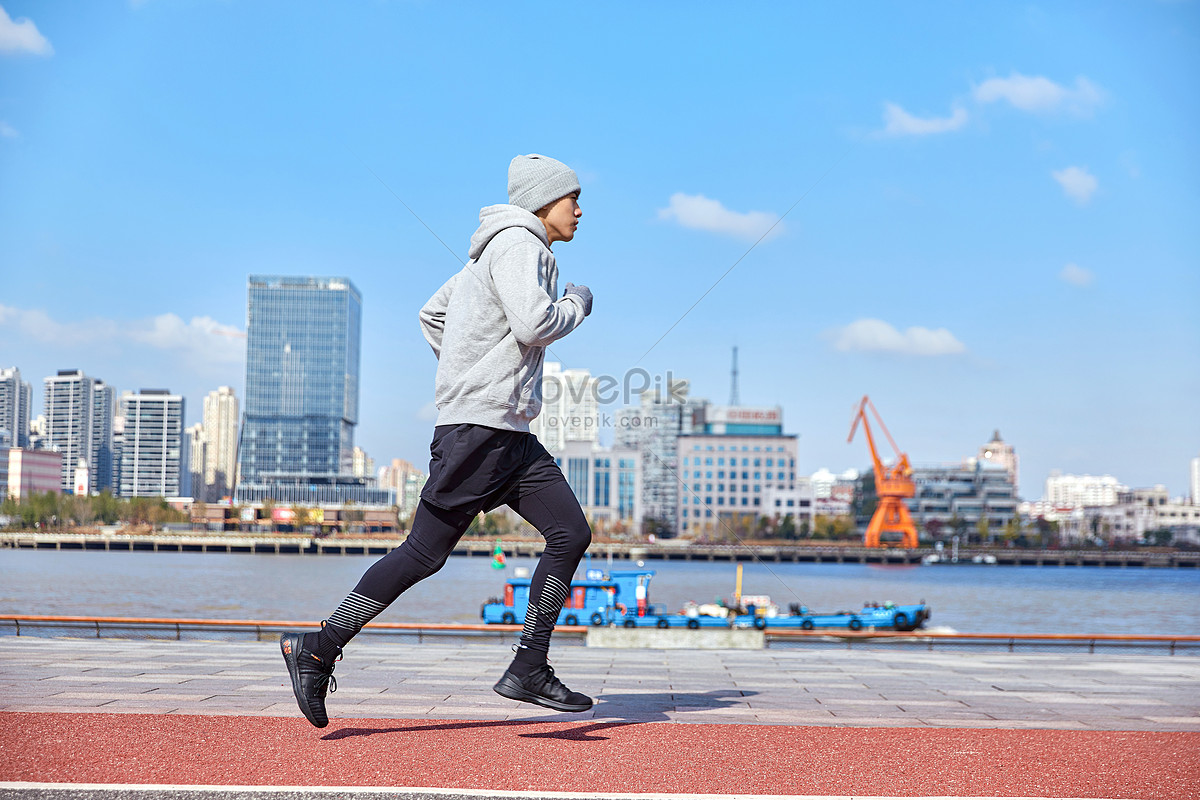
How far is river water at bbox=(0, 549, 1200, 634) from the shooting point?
32.1 metres

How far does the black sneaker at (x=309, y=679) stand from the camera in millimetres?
2773

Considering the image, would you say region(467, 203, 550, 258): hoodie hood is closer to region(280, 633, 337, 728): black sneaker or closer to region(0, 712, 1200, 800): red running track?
region(280, 633, 337, 728): black sneaker

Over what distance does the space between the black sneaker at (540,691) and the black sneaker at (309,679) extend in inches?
18.9

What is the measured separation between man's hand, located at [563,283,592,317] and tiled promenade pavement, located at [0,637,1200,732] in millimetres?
1295

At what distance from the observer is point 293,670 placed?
9.37 feet

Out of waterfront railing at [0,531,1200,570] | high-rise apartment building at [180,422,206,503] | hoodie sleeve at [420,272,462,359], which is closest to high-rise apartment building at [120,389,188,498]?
high-rise apartment building at [180,422,206,503]

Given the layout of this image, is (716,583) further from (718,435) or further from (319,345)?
(319,345)

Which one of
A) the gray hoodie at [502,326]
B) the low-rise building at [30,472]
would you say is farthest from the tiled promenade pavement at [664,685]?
the low-rise building at [30,472]

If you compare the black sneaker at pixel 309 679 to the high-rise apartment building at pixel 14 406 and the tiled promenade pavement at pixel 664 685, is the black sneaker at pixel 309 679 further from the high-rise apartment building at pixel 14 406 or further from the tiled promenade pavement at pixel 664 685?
the high-rise apartment building at pixel 14 406

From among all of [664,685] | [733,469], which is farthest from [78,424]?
[664,685]

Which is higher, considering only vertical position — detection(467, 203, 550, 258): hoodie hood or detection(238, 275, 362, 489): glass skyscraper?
detection(238, 275, 362, 489): glass skyscraper

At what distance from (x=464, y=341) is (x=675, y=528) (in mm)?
129352

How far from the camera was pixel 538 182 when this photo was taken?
10.5ft

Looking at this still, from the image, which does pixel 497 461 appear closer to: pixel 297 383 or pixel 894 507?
pixel 894 507
